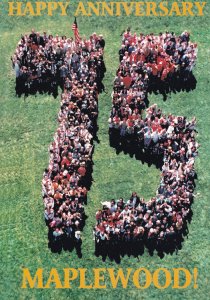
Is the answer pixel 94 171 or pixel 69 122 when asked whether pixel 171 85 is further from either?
pixel 94 171

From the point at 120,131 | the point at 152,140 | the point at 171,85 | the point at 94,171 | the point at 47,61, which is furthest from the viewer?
the point at 171,85

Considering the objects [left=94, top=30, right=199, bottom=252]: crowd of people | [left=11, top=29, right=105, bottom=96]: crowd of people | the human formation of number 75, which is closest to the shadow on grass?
the human formation of number 75

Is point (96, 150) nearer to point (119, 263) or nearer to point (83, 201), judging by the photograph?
point (83, 201)

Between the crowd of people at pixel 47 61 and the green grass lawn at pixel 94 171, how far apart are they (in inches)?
24.9

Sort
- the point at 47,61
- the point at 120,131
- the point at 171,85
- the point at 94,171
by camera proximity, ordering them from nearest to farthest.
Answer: the point at 94,171 < the point at 120,131 < the point at 47,61 < the point at 171,85

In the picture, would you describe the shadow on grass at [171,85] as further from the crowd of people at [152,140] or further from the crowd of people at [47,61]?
the crowd of people at [47,61]

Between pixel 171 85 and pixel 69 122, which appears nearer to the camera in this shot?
pixel 69 122

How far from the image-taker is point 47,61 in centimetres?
3212

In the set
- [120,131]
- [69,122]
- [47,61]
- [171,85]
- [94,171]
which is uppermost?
[47,61]

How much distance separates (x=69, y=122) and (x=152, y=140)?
3861 millimetres

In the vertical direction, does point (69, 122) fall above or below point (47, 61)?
below

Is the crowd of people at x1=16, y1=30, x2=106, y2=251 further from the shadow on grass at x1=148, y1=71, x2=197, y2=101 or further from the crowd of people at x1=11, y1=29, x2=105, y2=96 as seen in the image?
the shadow on grass at x1=148, y1=71, x2=197, y2=101

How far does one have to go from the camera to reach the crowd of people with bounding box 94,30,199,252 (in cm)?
2741

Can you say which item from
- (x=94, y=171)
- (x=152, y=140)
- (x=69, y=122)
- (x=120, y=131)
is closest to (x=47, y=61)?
(x=69, y=122)
